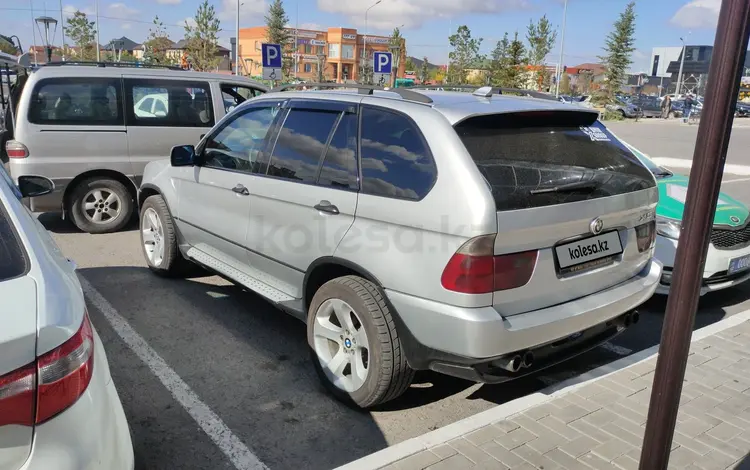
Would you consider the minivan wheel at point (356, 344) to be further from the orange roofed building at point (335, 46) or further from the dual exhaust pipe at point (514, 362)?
the orange roofed building at point (335, 46)

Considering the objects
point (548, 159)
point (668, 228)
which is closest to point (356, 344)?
point (548, 159)

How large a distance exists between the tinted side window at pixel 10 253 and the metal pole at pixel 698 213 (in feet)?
7.13

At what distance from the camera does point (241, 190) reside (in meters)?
4.46

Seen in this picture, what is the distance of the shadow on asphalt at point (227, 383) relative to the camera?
315 cm

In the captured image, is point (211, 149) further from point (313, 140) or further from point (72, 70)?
point (72, 70)

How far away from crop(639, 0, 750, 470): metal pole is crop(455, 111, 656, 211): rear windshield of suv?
3.57 ft

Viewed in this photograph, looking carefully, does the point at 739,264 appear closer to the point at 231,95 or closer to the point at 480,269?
the point at 480,269

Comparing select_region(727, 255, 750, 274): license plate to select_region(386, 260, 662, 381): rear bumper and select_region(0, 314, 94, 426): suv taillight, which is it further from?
select_region(0, 314, 94, 426): suv taillight

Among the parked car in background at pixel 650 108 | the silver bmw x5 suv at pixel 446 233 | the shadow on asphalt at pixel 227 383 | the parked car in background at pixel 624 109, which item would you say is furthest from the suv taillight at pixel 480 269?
the parked car in background at pixel 650 108

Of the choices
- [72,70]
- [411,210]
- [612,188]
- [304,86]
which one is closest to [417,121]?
Result: [411,210]

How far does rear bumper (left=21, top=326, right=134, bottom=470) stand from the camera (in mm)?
1726

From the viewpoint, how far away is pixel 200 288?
5684 mm

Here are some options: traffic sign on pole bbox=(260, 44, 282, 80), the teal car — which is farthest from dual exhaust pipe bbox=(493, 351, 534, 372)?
traffic sign on pole bbox=(260, 44, 282, 80)

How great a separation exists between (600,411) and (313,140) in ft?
7.75
